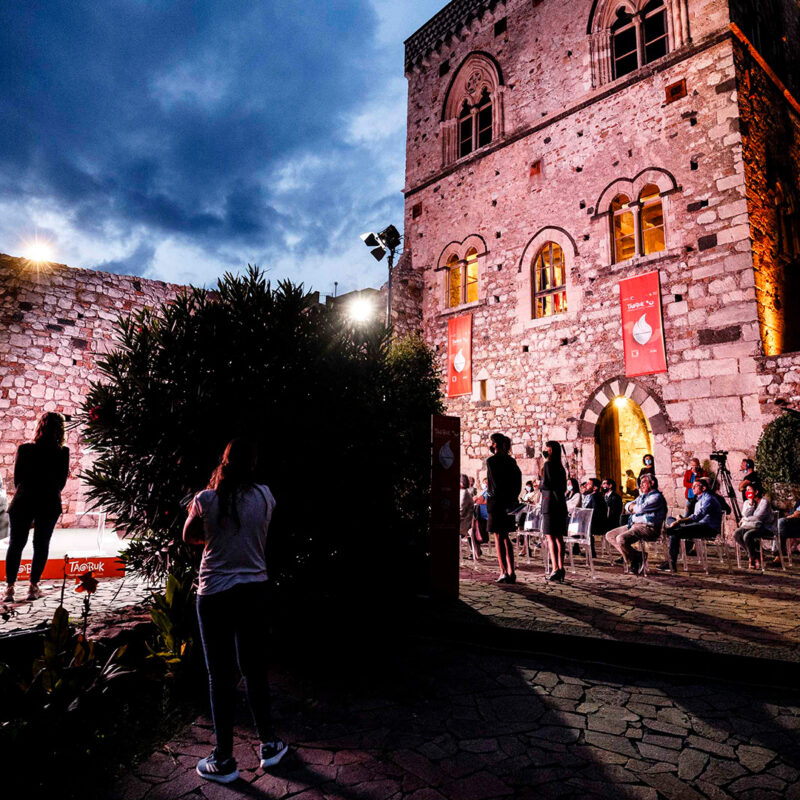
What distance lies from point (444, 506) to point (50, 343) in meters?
8.98

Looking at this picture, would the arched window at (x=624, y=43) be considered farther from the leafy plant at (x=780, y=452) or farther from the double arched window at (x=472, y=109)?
the leafy plant at (x=780, y=452)

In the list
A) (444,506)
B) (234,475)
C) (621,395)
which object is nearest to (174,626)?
(234,475)

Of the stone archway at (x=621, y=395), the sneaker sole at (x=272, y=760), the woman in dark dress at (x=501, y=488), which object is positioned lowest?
the sneaker sole at (x=272, y=760)

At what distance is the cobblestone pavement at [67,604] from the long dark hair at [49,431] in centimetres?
142

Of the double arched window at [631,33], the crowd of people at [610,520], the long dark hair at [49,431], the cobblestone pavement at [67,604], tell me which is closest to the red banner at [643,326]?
the crowd of people at [610,520]

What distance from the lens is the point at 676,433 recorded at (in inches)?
397

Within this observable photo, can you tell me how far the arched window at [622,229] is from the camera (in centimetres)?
1170

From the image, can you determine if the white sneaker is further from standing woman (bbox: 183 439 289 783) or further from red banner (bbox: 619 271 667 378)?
red banner (bbox: 619 271 667 378)

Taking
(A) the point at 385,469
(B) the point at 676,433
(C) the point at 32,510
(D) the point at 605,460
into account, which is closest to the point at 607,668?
(A) the point at 385,469

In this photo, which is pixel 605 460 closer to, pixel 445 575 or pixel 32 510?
pixel 445 575

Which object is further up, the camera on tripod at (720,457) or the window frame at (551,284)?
the window frame at (551,284)

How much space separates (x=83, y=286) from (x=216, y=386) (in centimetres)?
840

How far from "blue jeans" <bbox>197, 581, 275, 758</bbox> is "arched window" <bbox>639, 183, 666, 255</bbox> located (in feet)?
36.6

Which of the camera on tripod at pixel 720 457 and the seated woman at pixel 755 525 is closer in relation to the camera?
the seated woman at pixel 755 525
